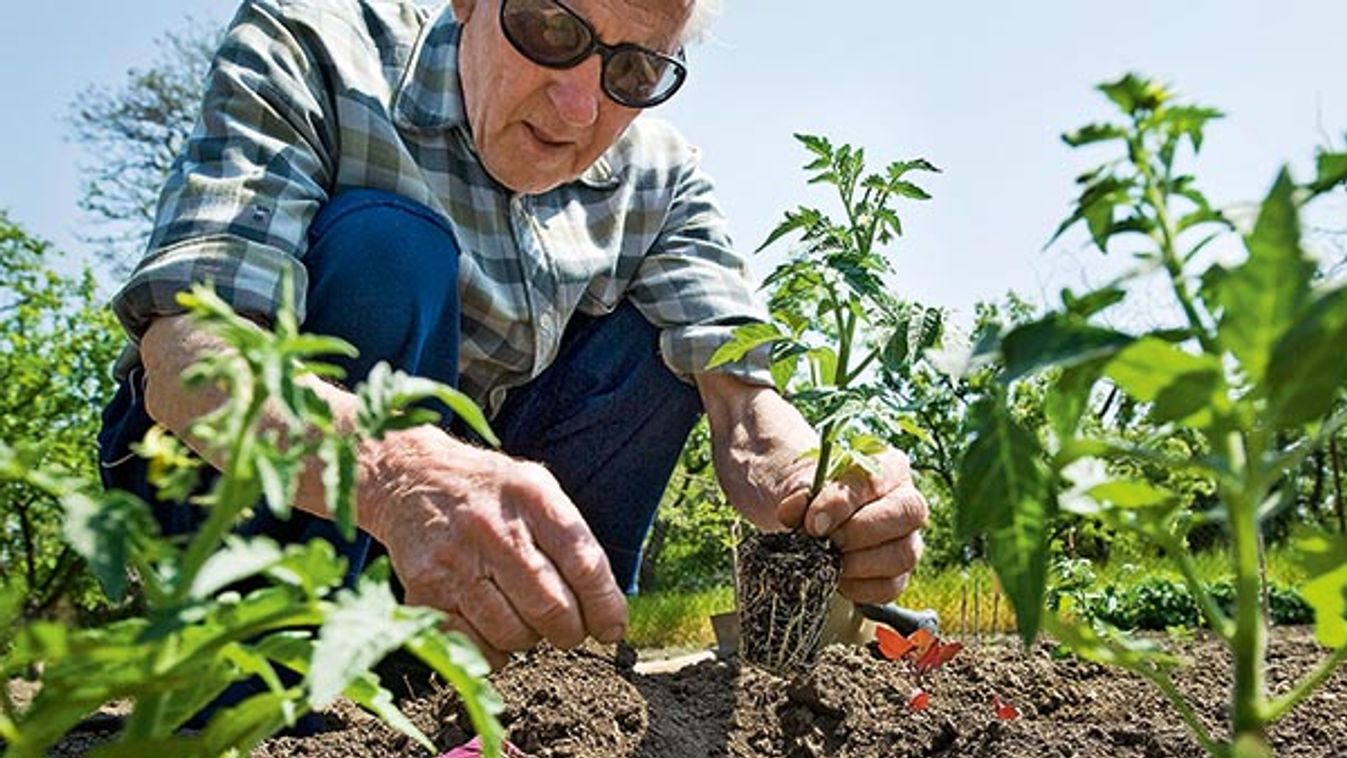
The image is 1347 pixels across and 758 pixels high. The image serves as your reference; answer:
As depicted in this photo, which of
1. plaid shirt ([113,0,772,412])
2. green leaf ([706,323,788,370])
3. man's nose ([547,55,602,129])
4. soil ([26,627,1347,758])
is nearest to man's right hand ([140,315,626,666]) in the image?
soil ([26,627,1347,758])

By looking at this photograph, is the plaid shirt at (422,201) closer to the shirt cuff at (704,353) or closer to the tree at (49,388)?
the shirt cuff at (704,353)

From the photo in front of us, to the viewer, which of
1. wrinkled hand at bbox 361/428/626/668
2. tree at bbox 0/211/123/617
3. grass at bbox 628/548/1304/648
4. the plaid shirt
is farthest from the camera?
tree at bbox 0/211/123/617

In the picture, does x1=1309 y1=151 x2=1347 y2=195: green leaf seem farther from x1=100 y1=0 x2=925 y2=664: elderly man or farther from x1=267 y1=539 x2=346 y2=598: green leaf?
x1=100 y1=0 x2=925 y2=664: elderly man

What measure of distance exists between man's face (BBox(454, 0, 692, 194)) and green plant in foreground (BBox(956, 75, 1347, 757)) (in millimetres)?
2019

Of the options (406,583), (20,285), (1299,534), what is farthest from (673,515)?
(1299,534)

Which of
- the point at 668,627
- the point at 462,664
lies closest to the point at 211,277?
the point at 462,664

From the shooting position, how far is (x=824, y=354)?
2594 millimetres

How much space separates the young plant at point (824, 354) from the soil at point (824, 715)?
0.34ft

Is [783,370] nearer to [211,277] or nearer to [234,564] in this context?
[211,277]

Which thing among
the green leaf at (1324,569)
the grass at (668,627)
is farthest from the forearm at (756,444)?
the grass at (668,627)

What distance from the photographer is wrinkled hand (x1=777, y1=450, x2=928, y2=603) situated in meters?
2.74

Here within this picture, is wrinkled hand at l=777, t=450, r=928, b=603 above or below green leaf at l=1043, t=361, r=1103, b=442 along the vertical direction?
below

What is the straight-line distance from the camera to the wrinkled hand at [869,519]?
2742 millimetres

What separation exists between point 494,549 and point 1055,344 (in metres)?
1.13
